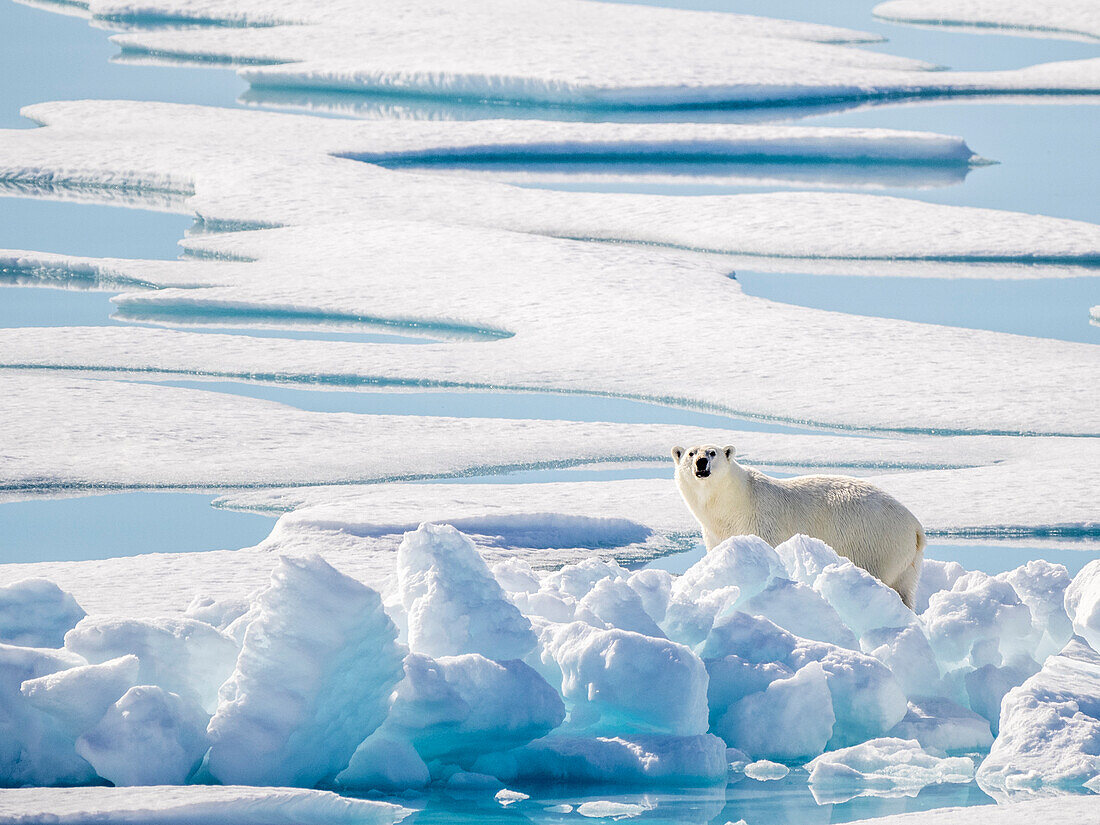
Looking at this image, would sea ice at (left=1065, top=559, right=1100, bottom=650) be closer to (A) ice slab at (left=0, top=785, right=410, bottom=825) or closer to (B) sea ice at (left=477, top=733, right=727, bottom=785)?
(B) sea ice at (left=477, top=733, right=727, bottom=785)

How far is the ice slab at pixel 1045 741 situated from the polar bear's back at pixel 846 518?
98 cm

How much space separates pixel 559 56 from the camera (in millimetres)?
16219

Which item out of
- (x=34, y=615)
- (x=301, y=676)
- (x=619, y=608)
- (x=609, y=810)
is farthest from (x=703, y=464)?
(x=34, y=615)

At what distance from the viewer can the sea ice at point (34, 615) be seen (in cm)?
A: 385

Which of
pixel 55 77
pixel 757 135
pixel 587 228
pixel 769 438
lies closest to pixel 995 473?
pixel 769 438

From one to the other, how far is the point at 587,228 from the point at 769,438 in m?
4.64

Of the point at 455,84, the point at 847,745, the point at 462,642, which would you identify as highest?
the point at 455,84

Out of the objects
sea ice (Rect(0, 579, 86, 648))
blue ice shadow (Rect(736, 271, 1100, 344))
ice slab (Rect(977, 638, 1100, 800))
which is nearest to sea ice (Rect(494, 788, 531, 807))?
ice slab (Rect(977, 638, 1100, 800))

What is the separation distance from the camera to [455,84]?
52.2ft

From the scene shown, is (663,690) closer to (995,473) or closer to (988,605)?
(988,605)

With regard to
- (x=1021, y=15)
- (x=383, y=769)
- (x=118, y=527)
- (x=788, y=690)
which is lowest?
(x=118, y=527)

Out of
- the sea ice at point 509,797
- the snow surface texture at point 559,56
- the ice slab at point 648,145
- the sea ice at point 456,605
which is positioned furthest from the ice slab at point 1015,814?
the snow surface texture at point 559,56

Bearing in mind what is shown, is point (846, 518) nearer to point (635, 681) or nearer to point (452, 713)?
point (635, 681)

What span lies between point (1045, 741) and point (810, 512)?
4.49ft
